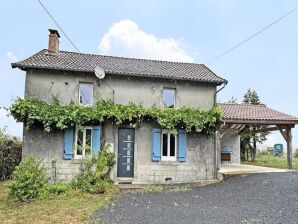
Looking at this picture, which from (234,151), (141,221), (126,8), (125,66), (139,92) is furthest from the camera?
(234,151)

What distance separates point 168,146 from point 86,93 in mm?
4517

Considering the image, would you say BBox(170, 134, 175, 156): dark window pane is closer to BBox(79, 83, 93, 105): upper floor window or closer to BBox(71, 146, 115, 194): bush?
BBox(71, 146, 115, 194): bush

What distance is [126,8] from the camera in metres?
11.5

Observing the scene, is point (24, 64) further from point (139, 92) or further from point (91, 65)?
point (139, 92)

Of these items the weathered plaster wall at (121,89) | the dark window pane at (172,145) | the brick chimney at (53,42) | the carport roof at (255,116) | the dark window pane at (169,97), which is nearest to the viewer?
the weathered plaster wall at (121,89)

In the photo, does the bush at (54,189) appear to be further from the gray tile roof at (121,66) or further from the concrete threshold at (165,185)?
the gray tile roof at (121,66)

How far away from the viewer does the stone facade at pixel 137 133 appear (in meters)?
13.4

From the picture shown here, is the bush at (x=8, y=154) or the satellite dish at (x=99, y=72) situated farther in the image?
the bush at (x=8, y=154)

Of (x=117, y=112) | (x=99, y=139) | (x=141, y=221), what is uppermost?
(x=117, y=112)

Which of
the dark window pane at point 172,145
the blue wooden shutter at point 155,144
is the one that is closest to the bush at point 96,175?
the blue wooden shutter at point 155,144

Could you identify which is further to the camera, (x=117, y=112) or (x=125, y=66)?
(x=125, y=66)

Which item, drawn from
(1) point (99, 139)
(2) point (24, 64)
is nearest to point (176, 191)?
(1) point (99, 139)

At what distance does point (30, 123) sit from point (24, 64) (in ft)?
8.30

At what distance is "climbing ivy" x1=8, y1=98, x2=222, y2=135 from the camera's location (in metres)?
12.7
